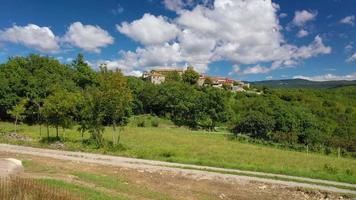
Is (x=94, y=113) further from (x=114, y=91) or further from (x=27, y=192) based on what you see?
(x=27, y=192)

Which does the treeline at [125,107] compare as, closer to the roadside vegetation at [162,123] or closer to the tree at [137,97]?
the roadside vegetation at [162,123]

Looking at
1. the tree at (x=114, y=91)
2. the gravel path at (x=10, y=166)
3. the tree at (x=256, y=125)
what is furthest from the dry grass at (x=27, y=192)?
the tree at (x=256, y=125)

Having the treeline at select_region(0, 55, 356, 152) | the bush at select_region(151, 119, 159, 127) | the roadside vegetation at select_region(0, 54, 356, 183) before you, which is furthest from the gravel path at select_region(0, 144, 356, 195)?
the bush at select_region(151, 119, 159, 127)

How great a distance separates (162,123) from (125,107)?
5649cm

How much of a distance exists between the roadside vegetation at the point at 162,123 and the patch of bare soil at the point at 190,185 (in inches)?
223

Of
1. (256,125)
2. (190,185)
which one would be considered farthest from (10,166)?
(256,125)

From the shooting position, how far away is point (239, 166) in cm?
2719

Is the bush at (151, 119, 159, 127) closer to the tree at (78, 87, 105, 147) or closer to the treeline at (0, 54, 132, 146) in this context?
the treeline at (0, 54, 132, 146)

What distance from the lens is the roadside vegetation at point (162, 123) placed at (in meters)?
34.2

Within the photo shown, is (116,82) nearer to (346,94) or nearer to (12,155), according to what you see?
(12,155)

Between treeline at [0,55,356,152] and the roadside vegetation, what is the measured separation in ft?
0.37

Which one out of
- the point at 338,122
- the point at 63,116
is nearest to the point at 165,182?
the point at 63,116

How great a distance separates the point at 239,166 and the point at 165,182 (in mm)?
8494

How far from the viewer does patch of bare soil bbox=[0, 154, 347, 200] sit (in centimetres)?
1831
